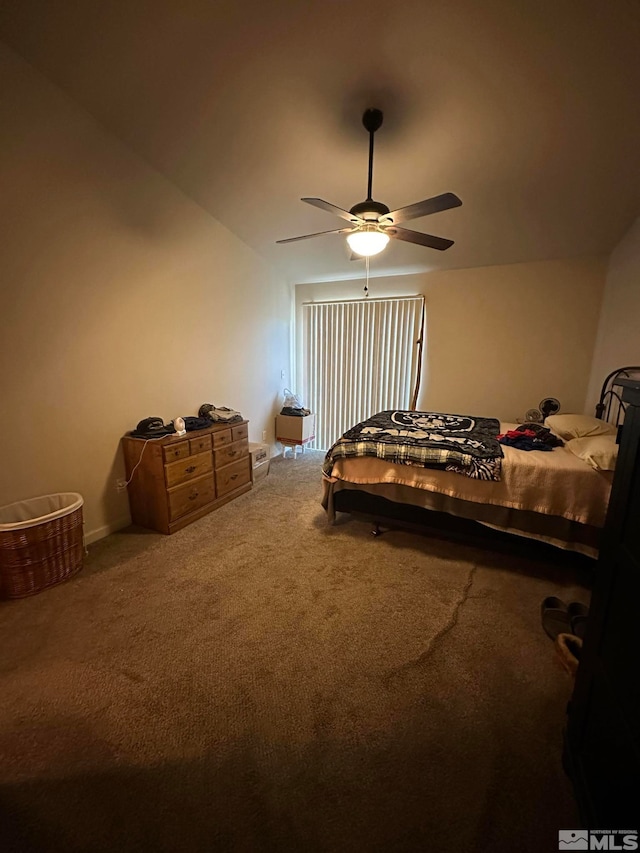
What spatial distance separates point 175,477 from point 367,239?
2.26 m

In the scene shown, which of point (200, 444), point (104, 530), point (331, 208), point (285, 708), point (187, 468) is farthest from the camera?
point (200, 444)

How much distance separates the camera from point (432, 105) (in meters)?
2.15

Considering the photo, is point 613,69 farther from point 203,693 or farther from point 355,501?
point 203,693

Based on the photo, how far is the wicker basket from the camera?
1.99 metres

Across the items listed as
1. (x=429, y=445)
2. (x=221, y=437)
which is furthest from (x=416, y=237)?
(x=221, y=437)

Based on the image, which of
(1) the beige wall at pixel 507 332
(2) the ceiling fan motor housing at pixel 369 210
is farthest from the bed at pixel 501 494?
(2) the ceiling fan motor housing at pixel 369 210

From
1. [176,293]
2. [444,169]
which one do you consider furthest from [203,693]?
[444,169]

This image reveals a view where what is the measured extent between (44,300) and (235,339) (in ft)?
6.29

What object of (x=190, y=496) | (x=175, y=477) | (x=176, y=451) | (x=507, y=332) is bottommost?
(x=190, y=496)

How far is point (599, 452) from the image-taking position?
2107 millimetres

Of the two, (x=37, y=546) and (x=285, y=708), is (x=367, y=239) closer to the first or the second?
(x=285, y=708)

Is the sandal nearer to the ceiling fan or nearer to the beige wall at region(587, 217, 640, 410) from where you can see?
the beige wall at region(587, 217, 640, 410)

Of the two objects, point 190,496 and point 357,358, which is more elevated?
point 357,358

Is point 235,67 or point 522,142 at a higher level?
point 235,67
